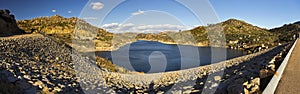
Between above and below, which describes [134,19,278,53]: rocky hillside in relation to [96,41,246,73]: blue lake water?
above

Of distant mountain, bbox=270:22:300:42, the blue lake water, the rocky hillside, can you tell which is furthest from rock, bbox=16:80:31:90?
the rocky hillside

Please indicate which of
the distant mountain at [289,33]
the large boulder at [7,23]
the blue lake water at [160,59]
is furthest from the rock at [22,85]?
the distant mountain at [289,33]

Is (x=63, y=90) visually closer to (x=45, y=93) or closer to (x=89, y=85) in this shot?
(x=45, y=93)

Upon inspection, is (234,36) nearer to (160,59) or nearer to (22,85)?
(160,59)

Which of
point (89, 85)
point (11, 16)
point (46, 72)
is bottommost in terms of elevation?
point (89, 85)

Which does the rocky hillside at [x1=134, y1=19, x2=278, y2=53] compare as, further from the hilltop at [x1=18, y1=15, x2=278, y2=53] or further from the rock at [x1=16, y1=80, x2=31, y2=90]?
the rock at [x1=16, y1=80, x2=31, y2=90]

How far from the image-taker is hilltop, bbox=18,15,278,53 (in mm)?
65625

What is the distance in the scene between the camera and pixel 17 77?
9.08 m

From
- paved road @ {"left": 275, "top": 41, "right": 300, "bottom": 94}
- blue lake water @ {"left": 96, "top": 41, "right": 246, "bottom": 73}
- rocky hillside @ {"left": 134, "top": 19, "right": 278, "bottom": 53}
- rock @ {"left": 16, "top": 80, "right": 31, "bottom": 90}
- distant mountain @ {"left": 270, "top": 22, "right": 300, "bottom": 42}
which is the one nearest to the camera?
paved road @ {"left": 275, "top": 41, "right": 300, "bottom": 94}

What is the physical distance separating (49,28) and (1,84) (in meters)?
88.7

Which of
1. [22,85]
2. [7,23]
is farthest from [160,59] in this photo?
[22,85]

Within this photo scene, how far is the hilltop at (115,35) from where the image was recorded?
65625mm

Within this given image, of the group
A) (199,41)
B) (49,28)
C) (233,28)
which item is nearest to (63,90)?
(49,28)

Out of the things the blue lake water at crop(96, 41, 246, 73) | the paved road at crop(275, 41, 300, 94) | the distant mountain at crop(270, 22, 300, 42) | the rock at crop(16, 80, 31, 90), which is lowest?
the blue lake water at crop(96, 41, 246, 73)
